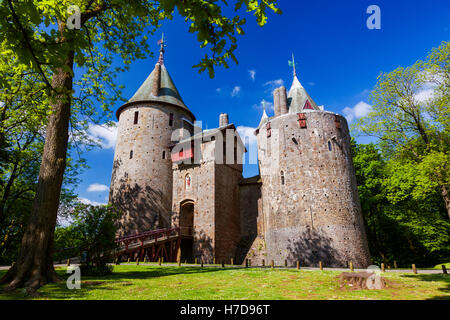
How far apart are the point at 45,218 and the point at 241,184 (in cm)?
1919

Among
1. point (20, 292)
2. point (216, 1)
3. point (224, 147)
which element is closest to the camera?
point (216, 1)

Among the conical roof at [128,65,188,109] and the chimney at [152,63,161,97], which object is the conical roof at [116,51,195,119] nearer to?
the conical roof at [128,65,188,109]

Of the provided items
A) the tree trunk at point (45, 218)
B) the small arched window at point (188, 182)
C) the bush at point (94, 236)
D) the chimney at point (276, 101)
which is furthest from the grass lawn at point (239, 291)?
the chimney at point (276, 101)

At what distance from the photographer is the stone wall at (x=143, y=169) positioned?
25.5 m

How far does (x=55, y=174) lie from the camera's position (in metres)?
8.54

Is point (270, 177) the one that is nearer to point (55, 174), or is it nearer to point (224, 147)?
point (224, 147)

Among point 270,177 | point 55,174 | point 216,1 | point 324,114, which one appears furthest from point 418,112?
point 55,174

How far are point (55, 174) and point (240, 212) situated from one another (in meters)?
18.6

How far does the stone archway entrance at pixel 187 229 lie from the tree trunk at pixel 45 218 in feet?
49.7

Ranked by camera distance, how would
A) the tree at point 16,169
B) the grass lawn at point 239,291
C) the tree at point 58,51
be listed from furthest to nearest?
the tree at point 16,169, the grass lawn at point 239,291, the tree at point 58,51

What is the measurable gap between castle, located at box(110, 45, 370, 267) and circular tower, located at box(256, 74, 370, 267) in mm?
72

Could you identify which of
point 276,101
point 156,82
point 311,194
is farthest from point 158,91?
point 311,194

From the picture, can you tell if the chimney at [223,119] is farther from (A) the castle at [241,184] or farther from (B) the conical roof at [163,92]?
(B) the conical roof at [163,92]
